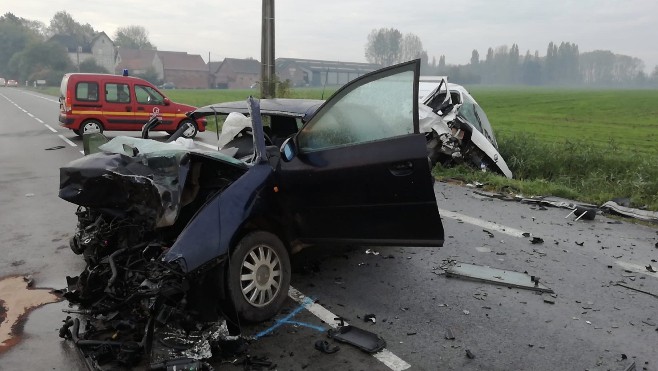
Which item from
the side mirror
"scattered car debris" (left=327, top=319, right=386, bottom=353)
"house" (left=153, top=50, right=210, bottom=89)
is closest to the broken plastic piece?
"scattered car debris" (left=327, top=319, right=386, bottom=353)

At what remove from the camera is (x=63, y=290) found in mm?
4438

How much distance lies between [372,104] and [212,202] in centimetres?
143

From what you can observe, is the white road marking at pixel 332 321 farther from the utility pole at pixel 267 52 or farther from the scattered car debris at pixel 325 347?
the utility pole at pixel 267 52

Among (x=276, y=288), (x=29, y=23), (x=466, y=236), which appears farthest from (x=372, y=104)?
(x=29, y=23)

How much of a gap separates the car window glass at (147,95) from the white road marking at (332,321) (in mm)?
12251

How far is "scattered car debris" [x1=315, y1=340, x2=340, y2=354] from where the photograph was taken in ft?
11.4

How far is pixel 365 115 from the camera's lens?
12.7ft

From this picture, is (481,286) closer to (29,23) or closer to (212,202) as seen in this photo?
(212,202)

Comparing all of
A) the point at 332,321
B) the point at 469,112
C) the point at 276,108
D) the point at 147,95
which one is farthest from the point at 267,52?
the point at 332,321

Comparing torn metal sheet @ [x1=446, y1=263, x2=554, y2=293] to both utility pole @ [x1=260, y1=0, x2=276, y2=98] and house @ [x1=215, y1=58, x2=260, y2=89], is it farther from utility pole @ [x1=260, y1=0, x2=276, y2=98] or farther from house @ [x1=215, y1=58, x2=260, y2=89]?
house @ [x1=215, y1=58, x2=260, y2=89]

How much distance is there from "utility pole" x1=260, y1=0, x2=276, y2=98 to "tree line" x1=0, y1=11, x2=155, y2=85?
240ft

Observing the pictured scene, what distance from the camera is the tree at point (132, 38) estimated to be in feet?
367

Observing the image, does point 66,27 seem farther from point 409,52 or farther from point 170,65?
point 409,52

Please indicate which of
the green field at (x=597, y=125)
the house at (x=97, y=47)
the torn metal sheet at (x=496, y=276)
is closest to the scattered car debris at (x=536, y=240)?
the torn metal sheet at (x=496, y=276)
